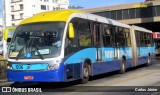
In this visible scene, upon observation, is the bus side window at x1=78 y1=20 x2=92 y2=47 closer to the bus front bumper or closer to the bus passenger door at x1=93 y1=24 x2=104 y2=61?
the bus passenger door at x1=93 y1=24 x2=104 y2=61

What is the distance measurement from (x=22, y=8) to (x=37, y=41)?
103 m

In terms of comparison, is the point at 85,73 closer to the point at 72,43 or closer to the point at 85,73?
the point at 85,73

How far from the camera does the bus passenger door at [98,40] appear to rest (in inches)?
666

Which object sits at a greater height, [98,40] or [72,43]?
[98,40]

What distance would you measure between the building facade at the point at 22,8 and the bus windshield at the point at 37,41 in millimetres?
98534

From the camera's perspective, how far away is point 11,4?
118625 mm

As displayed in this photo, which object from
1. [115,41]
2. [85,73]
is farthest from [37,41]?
[115,41]

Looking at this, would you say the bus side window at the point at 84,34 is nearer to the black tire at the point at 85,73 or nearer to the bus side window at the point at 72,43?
the bus side window at the point at 72,43

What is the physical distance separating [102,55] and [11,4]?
104 m

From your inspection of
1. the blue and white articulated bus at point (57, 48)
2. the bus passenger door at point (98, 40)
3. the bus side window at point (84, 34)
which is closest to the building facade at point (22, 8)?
the bus passenger door at point (98, 40)

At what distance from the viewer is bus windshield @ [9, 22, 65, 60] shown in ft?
44.5

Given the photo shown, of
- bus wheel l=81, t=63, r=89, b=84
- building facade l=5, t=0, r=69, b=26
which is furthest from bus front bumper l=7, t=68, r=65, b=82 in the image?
building facade l=5, t=0, r=69, b=26

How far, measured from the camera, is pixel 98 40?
17281 millimetres

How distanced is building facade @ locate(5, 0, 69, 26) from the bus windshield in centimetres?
9853
